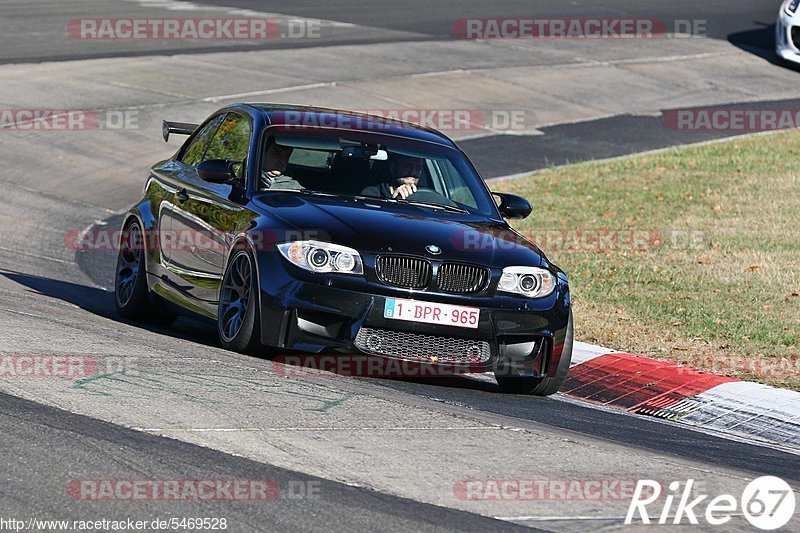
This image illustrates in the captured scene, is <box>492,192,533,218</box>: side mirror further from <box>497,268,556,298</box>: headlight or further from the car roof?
<box>497,268,556,298</box>: headlight

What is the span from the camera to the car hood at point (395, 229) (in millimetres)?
8492

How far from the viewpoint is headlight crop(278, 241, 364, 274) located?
27.5 ft

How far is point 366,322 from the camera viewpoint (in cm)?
831

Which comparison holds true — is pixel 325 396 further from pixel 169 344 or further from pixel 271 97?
pixel 271 97

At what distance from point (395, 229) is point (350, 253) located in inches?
15.5

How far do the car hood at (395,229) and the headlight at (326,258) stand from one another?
5cm

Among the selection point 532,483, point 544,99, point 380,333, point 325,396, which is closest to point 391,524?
point 532,483
